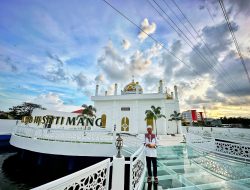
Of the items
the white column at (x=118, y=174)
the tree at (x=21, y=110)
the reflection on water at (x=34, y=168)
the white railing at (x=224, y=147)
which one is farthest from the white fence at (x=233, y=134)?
the tree at (x=21, y=110)

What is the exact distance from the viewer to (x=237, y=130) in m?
11.9

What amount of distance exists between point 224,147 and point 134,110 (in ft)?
38.6

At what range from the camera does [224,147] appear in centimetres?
629

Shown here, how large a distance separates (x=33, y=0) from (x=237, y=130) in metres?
16.5

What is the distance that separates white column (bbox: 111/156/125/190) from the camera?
2133mm

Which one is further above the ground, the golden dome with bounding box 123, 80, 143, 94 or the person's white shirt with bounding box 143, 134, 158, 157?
the golden dome with bounding box 123, 80, 143, 94

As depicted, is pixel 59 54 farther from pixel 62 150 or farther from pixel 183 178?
pixel 183 178

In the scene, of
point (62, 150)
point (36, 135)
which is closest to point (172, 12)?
point (62, 150)

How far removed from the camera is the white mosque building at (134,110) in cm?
1680

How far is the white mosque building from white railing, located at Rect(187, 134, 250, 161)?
8155mm

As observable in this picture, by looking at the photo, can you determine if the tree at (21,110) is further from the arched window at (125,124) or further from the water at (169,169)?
the arched window at (125,124)

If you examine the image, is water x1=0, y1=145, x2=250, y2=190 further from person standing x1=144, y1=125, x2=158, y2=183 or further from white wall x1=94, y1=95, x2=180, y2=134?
white wall x1=94, y1=95, x2=180, y2=134

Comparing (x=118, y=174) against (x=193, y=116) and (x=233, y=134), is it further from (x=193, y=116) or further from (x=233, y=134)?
(x=193, y=116)

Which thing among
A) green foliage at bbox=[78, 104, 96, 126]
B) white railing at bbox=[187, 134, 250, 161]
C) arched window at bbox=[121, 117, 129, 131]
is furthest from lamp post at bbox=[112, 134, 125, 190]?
green foliage at bbox=[78, 104, 96, 126]
